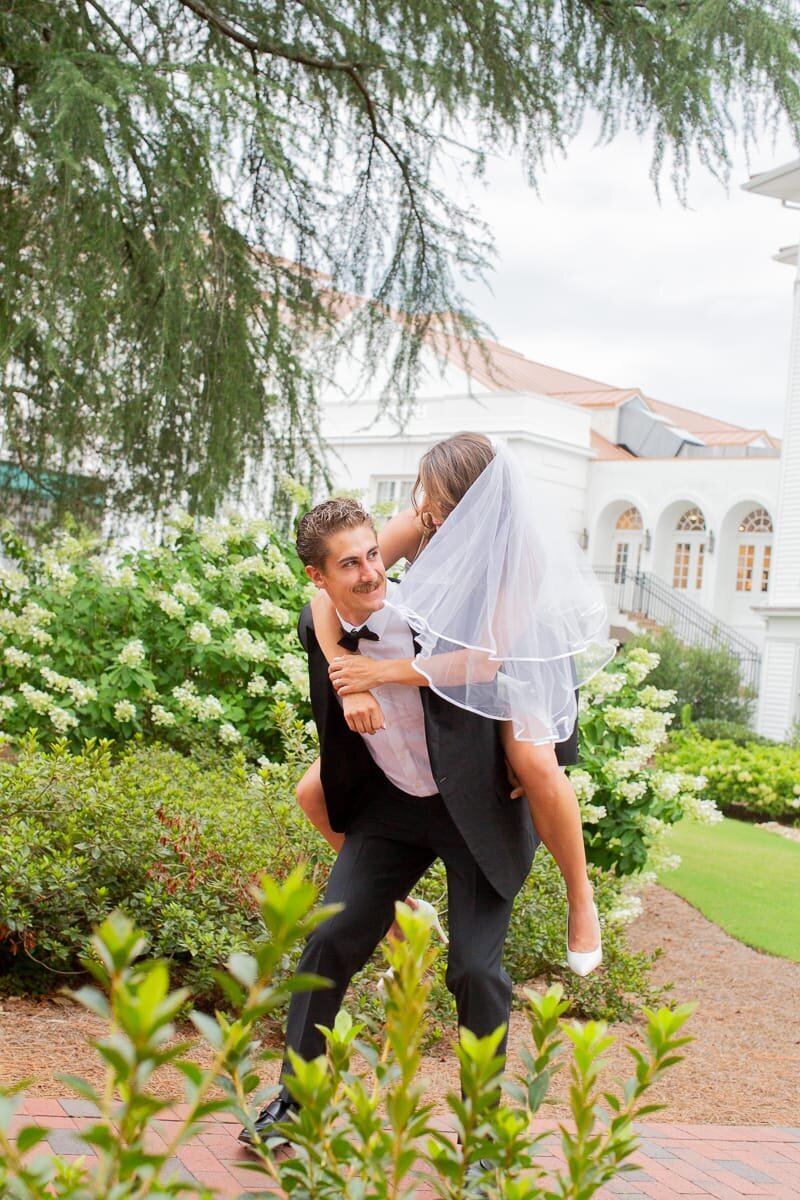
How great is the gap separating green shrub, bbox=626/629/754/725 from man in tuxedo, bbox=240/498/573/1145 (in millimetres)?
21788

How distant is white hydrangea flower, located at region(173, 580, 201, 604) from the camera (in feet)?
26.6

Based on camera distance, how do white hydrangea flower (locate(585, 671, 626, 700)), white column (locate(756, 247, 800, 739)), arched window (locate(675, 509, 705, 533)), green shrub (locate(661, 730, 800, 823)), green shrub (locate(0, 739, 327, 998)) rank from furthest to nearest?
arched window (locate(675, 509, 705, 533)) < white column (locate(756, 247, 800, 739)) < green shrub (locate(661, 730, 800, 823)) < white hydrangea flower (locate(585, 671, 626, 700)) < green shrub (locate(0, 739, 327, 998))

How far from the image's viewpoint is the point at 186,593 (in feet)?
26.6

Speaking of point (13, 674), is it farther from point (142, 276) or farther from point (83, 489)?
point (142, 276)

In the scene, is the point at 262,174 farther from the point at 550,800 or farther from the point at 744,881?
the point at 744,881

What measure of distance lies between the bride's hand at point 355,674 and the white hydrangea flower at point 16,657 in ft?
15.6

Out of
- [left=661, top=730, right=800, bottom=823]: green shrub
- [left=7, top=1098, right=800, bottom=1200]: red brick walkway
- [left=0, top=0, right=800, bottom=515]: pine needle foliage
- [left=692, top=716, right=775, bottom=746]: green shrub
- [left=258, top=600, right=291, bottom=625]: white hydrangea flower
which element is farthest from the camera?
[left=692, top=716, right=775, bottom=746]: green shrub

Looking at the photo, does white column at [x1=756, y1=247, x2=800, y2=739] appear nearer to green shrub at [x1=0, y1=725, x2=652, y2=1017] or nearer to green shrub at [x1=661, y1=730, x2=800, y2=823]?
green shrub at [x1=661, y1=730, x2=800, y2=823]

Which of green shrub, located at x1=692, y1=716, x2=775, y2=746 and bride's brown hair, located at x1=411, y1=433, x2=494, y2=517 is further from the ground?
bride's brown hair, located at x1=411, y1=433, x2=494, y2=517

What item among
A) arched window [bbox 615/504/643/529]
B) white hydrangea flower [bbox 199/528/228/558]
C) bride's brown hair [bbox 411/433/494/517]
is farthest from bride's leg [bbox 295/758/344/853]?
arched window [bbox 615/504/643/529]

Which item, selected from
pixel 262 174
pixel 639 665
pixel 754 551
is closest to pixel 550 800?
pixel 639 665

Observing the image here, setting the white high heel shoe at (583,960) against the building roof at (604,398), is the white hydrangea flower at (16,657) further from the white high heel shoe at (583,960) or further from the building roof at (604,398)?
the building roof at (604,398)

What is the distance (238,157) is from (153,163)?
4.08 ft

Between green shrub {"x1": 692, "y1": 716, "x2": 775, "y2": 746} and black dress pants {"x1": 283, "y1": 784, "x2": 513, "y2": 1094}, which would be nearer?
black dress pants {"x1": 283, "y1": 784, "x2": 513, "y2": 1094}
